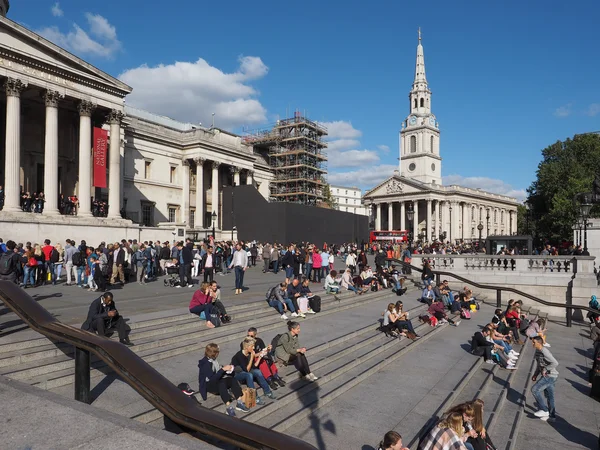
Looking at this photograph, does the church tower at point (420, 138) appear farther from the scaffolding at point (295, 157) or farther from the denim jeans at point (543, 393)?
the denim jeans at point (543, 393)

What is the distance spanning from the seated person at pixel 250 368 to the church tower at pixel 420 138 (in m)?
87.6

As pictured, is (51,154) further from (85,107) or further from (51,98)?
(85,107)

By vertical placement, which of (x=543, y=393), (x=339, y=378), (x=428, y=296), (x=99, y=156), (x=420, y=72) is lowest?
(x=543, y=393)

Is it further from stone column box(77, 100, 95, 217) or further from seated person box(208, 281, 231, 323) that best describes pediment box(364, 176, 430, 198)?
seated person box(208, 281, 231, 323)

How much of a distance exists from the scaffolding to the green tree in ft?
94.0

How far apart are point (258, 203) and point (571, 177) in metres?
37.2

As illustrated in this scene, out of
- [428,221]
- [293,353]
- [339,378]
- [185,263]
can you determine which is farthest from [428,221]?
[293,353]

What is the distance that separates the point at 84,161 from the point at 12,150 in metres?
4.10

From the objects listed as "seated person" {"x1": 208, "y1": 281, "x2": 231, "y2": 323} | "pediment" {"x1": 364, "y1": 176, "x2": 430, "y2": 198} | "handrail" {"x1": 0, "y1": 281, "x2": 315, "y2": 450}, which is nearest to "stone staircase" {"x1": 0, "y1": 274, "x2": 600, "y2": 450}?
"seated person" {"x1": 208, "y1": 281, "x2": 231, "y2": 323}

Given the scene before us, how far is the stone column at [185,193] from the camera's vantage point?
43.6 meters

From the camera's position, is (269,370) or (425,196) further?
(425,196)

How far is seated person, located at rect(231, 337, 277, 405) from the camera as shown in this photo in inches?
276

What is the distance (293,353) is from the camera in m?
8.32

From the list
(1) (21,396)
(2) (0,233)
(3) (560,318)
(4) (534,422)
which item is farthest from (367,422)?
(2) (0,233)
